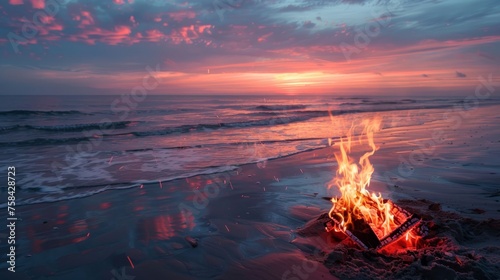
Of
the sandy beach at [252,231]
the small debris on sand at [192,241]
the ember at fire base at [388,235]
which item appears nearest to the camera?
the sandy beach at [252,231]

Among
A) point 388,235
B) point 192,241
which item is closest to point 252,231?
point 192,241

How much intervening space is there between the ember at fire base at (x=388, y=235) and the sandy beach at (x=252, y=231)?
0.18 metres

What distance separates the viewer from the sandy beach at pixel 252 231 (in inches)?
182

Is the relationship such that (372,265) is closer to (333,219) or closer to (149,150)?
(333,219)

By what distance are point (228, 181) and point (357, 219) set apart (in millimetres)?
5323

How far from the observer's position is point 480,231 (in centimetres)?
538

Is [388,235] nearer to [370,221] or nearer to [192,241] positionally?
[370,221]

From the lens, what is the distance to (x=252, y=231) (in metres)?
6.17

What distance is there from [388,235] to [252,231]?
236 centimetres

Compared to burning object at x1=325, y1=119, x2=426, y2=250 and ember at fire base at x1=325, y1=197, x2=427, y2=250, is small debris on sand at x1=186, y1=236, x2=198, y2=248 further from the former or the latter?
ember at fire base at x1=325, y1=197, x2=427, y2=250

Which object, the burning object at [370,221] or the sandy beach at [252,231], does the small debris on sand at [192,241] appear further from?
the burning object at [370,221]

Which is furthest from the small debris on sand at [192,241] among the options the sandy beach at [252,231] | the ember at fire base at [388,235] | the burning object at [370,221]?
the ember at fire base at [388,235]

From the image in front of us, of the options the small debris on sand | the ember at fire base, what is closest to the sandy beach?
the small debris on sand

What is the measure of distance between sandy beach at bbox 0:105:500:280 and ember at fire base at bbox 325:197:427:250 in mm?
182
